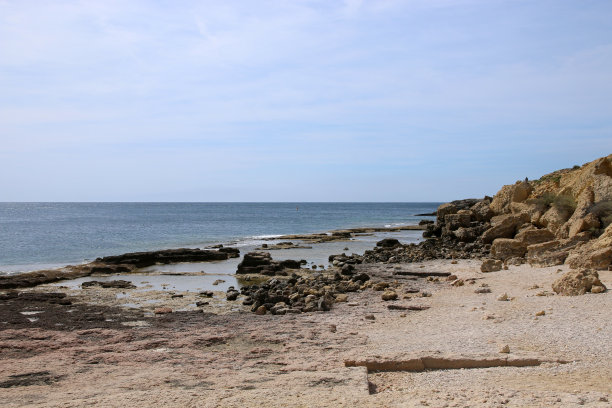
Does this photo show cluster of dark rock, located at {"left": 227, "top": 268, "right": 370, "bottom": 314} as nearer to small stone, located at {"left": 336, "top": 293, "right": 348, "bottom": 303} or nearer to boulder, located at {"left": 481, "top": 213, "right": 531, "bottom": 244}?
small stone, located at {"left": 336, "top": 293, "right": 348, "bottom": 303}

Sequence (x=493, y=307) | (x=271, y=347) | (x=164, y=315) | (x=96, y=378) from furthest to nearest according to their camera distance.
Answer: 1. (x=164, y=315)
2. (x=493, y=307)
3. (x=271, y=347)
4. (x=96, y=378)

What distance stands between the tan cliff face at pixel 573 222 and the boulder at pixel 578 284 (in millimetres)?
2798

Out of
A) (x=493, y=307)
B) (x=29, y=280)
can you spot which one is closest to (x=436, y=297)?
(x=493, y=307)

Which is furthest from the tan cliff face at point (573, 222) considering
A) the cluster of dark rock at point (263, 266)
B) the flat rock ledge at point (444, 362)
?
the cluster of dark rock at point (263, 266)

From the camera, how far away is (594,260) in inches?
588

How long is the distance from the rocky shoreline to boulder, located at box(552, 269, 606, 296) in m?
0.03

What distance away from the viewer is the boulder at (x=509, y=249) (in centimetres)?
2039

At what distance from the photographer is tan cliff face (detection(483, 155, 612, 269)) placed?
15.6 metres

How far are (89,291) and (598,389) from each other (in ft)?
59.0

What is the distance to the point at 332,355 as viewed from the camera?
9062 mm

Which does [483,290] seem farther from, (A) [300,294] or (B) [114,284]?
(B) [114,284]

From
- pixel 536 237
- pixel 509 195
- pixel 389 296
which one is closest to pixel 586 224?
pixel 536 237

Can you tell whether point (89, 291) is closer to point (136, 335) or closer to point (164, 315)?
point (164, 315)

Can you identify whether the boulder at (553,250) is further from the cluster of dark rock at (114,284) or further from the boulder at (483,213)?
the cluster of dark rock at (114,284)
